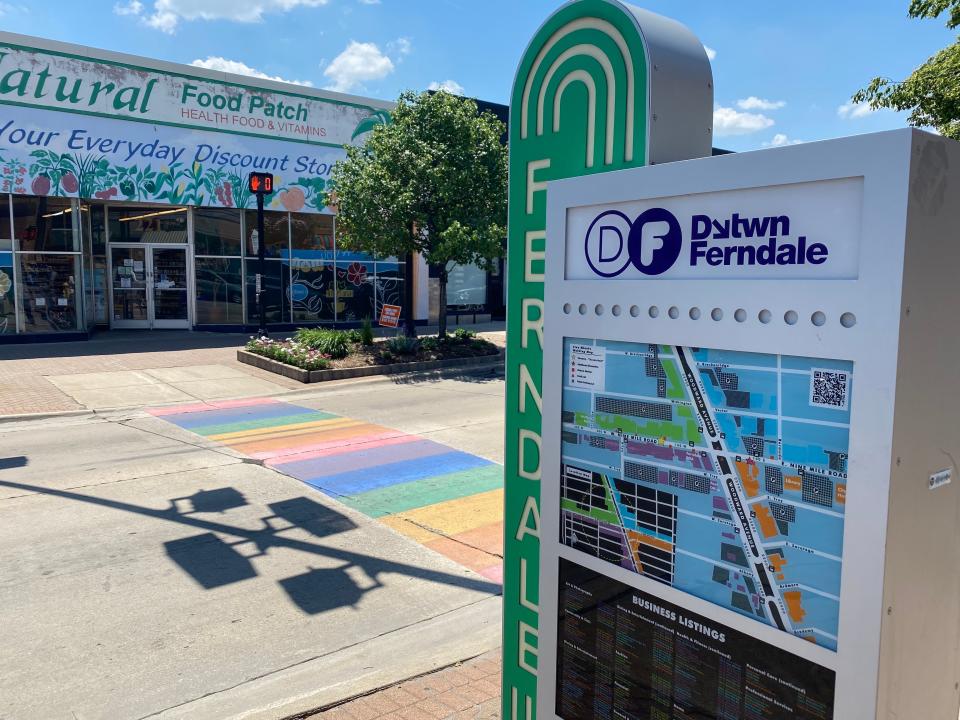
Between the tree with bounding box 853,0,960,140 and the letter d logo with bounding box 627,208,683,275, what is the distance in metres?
12.3

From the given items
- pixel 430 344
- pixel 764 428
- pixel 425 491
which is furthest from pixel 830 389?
pixel 430 344

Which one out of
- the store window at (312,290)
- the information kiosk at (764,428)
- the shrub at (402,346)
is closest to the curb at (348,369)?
the shrub at (402,346)

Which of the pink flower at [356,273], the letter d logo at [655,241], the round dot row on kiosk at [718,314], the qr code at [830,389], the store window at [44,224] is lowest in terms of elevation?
the qr code at [830,389]

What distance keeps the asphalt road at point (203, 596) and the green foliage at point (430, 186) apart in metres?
9.78

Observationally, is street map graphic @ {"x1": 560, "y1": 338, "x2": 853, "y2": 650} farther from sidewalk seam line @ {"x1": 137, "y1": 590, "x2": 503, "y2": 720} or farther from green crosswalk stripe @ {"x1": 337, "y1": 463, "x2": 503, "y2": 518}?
green crosswalk stripe @ {"x1": 337, "y1": 463, "x2": 503, "y2": 518}

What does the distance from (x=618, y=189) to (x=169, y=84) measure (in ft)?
70.7

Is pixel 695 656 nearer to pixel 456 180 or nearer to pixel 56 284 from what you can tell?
pixel 456 180

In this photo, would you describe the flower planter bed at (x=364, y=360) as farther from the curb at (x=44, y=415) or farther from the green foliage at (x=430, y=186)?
the curb at (x=44, y=415)

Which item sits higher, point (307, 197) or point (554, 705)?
point (307, 197)

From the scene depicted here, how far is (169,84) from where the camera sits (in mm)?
20688

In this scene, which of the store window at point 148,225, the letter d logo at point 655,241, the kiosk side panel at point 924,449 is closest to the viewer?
the kiosk side panel at point 924,449

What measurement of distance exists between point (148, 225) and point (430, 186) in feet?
32.3

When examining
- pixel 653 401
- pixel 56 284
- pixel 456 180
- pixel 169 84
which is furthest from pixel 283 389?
pixel 653 401

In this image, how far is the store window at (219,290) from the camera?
22641 mm
